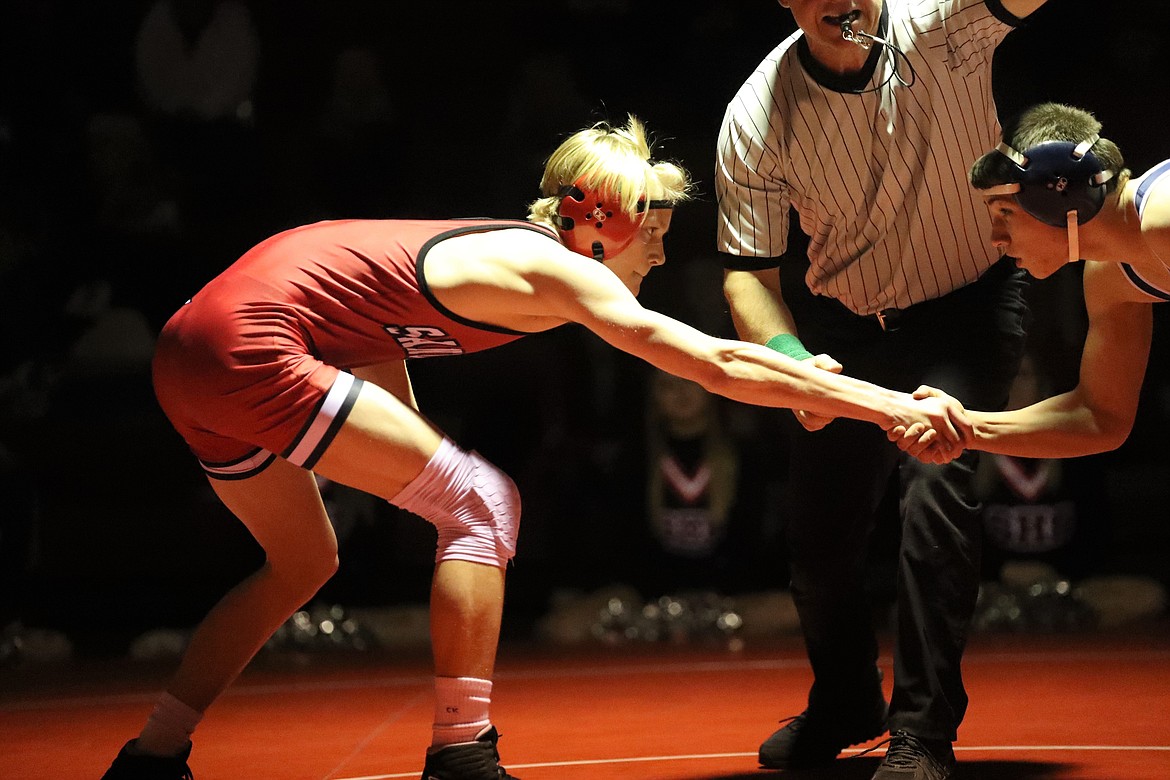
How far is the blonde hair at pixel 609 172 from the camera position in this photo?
2791mm

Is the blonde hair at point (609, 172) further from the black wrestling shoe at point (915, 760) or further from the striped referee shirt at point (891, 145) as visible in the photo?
the black wrestling shoe at point (915, 760)

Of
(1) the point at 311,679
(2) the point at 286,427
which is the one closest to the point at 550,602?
(1) the point at 311,679

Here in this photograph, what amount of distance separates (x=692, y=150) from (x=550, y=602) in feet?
6.98

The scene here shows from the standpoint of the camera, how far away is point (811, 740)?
311 centimetres

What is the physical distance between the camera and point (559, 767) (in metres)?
3.15

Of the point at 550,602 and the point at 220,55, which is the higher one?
the point at 220,55

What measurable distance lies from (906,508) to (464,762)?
1.02 meters

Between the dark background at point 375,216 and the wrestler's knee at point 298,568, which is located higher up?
the dark background at point 375,216

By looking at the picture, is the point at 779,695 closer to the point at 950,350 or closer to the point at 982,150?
the point at 950,350

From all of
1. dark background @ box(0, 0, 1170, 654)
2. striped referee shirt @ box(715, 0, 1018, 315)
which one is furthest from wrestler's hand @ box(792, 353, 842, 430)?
dark background @ box(0, 0, 1170, 654)

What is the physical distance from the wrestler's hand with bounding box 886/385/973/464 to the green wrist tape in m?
0.25

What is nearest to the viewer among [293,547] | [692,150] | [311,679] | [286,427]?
[286,427]

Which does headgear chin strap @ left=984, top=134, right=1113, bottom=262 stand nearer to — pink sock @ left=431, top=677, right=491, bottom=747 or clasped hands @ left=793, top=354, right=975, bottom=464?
clasped hands @ left=793, top=354, right=975, bottom=464

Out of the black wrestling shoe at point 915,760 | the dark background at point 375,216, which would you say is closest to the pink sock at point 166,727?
the black wrestling shoe at point 915,760
